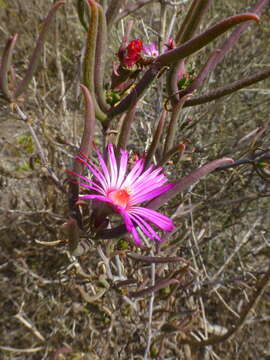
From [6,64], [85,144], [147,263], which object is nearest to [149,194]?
[85,144]

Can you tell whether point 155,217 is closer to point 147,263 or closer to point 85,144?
point 85,144

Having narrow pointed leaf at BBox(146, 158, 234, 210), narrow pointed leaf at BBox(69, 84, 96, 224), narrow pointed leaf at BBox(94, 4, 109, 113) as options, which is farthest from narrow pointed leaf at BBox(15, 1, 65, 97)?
narrow pointed leaf at BBox(146, 158, 234, 210)

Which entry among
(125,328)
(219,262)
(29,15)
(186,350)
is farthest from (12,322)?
(29,15)

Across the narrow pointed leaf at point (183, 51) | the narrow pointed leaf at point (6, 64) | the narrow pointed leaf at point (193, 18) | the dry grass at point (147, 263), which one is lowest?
the dry grass at point (147, 263)

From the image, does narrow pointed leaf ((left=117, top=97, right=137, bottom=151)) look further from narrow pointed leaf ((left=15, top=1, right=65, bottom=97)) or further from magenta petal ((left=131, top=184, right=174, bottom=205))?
narrow pointed leaf ((left=15, top=1, right=65, bottom=97))

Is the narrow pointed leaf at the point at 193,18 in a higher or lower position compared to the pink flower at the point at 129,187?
higher

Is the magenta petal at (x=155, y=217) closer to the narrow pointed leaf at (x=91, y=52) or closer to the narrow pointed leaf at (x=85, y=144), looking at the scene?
the narrow pointed leaf at (x=85, y=144)

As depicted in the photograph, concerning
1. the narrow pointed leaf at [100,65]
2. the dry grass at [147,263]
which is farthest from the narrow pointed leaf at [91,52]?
the dry grass at [147,263]

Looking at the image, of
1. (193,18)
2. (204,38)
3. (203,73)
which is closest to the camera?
(204,38)
